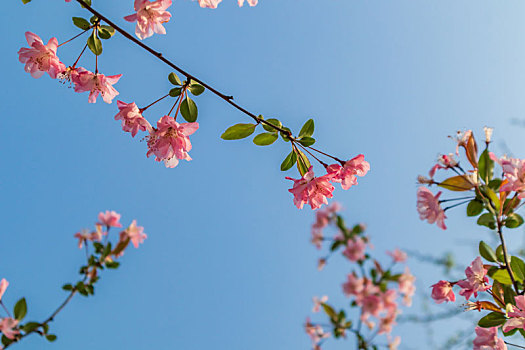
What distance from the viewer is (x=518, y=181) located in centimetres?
121

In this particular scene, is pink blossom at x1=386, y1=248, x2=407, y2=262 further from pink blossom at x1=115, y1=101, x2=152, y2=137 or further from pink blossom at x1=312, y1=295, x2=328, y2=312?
pink blossom at x1=115, y1=101, x2=152, y2=137

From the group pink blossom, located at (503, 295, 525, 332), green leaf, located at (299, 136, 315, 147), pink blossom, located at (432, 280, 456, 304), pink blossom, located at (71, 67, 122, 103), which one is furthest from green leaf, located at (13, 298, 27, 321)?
pink blossom, located at (503, 295, 525, 332)

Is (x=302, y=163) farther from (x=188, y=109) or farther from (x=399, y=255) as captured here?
(x=399, y=255)

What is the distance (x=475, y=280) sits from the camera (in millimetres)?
1303

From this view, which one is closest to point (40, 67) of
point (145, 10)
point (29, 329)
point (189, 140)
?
point (145, 10)

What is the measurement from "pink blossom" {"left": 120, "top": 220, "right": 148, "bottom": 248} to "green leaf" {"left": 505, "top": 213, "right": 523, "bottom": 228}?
9.30ft

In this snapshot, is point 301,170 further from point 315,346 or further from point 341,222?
point 315,346

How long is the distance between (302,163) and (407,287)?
3.72m

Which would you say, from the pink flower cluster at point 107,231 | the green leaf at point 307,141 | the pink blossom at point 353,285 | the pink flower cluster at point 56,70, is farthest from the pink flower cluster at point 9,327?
the pink blossom at point 353,285

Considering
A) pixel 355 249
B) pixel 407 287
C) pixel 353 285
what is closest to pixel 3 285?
pixel 355 249

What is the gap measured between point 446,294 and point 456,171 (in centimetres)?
47

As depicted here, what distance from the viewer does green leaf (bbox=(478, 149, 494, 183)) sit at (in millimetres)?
1367

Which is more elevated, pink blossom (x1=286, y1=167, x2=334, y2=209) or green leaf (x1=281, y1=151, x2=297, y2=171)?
green leaf (x1=281, y1=151, x2=297, y2=171)

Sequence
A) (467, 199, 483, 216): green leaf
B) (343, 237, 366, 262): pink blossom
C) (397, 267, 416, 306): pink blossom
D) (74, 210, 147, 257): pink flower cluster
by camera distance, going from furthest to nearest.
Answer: (397, 267, 416, 306): pink blossom, (343, 237, 366, 262): pink blossom, (74, 210, 147, 257): pink flower cluster, (467, 199, 483, 216): green leaf
